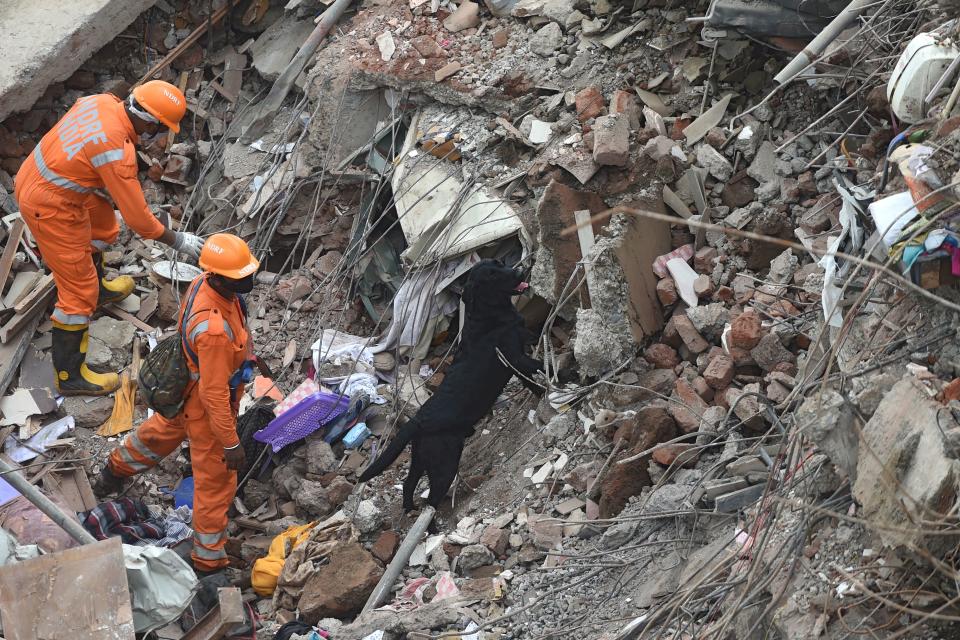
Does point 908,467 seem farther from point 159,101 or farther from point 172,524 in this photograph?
point 159,101

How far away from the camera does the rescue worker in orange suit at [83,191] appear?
6.07m

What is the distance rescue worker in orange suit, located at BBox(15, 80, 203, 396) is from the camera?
19.9 ft

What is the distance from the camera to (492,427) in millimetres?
6242

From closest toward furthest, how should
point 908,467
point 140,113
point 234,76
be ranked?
point 908,467 → point 140,113 → point 234,76

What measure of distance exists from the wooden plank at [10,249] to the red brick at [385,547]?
3.56 meters

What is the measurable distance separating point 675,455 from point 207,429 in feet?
8.85

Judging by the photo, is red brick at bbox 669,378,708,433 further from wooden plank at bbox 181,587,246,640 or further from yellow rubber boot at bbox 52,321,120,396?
yellow rubber boot at bbox 52,321,120,396

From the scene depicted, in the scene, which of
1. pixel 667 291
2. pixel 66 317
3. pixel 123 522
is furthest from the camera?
pixel 66 317

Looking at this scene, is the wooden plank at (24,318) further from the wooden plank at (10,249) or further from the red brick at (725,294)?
the red brick at (725,294)

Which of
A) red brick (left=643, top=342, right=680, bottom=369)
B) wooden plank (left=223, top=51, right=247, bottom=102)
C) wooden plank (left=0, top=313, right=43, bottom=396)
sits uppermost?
wooden plank (left=223, top=51, right=247, bottom=102)

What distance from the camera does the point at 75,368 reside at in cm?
676

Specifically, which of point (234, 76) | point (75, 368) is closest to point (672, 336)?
point (75, 368)

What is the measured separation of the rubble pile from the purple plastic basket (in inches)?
1.1

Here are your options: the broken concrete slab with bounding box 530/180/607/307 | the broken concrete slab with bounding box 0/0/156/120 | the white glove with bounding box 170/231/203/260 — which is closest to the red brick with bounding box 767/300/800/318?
the broken concrete slab with bounding box 530/180/607/307
